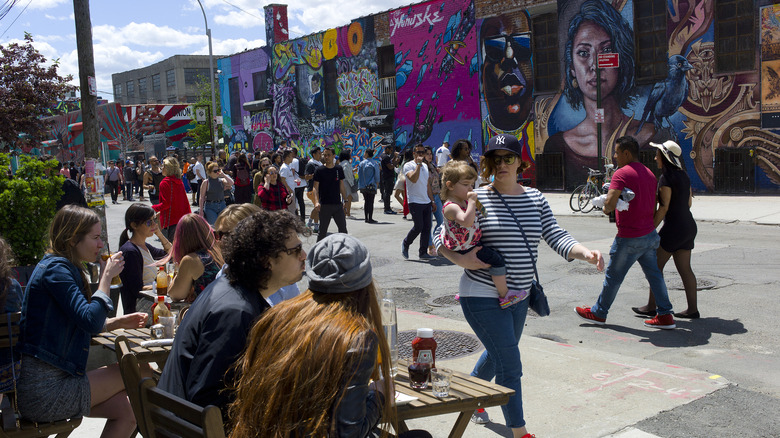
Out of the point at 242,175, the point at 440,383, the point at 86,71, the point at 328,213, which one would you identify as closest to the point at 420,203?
the point at 328,213

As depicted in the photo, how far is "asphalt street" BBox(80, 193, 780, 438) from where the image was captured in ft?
14.9

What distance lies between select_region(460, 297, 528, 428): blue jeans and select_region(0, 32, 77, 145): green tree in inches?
585

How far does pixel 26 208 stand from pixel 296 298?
617cm

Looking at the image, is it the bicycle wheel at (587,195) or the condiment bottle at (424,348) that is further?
the bicycle wheel at (587,195)

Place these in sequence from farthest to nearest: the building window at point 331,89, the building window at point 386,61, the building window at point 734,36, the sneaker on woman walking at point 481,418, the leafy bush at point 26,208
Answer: the building window at point 331,89 → the building window at point 386,61 → the building window at point 734,36 → the leafy bush at point 26,208 → the sneaker on woman walking at point 481,418

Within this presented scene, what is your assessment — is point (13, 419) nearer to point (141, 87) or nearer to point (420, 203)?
point (420, 203)

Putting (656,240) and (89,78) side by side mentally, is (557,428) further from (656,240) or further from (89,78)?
(89,78)

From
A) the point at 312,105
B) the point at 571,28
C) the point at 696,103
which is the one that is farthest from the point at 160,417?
the point at 312,105

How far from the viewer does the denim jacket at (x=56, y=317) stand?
11.8 ft

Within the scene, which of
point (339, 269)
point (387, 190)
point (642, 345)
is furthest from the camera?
point (387, 190)

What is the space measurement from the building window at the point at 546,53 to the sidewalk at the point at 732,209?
5184 millimetres

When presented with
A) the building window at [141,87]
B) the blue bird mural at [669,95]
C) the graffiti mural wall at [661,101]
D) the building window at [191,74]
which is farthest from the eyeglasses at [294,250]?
the building window at [141,87]

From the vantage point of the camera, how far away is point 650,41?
21.0 meters

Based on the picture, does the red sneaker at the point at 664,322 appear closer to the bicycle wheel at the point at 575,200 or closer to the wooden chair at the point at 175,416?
the wooden chair at the point at 175,416
